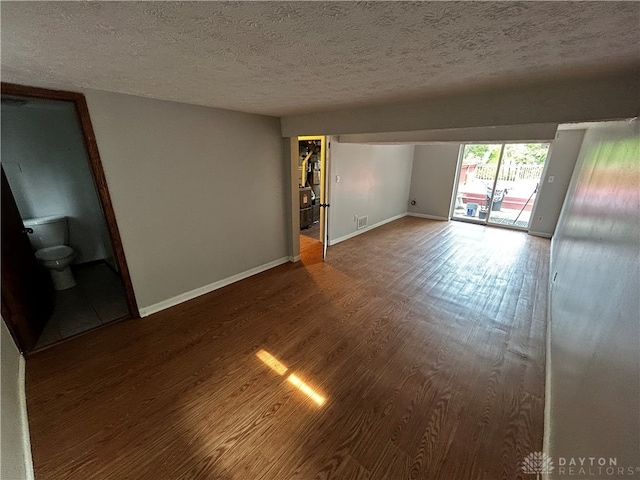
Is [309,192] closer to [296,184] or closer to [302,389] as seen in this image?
[296,184]

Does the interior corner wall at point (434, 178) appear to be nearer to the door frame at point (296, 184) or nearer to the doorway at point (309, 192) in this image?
the doorway at point (309, 192)

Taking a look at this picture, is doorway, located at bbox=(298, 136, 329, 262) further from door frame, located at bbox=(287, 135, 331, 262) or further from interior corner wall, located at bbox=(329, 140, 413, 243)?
door frame, located at bbox=(287, 135, 331, 262)

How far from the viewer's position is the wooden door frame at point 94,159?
1.74 meters

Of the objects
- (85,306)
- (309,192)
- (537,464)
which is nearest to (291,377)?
(537,464)

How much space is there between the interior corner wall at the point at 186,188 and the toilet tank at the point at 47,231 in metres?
1.66

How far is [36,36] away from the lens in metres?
0.97

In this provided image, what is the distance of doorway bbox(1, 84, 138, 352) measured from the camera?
6.55 feet

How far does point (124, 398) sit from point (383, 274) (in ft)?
9.80

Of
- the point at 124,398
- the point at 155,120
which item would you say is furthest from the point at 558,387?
the point at 155,120

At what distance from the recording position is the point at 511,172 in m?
5.64

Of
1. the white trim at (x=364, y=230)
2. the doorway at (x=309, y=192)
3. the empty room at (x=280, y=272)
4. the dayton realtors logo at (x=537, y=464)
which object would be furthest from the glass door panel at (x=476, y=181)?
the dayton realtors logo at (x=537, y=464)

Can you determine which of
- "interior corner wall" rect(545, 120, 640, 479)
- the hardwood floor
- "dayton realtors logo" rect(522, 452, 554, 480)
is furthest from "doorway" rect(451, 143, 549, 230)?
"dayton realtors logo" rect(522, 452, 554, 480)

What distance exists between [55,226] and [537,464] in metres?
4.98

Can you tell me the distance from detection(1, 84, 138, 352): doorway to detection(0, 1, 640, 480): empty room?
24 millimetres
